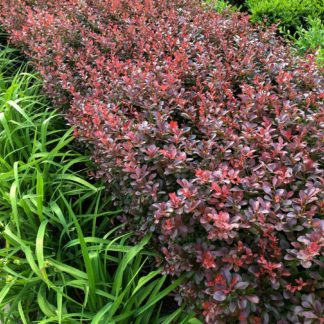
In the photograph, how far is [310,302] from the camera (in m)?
1.40

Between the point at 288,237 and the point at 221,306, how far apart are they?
347 mm

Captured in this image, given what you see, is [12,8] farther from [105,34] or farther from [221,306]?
[221,306]

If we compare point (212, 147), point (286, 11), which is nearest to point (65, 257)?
point (212, 147)

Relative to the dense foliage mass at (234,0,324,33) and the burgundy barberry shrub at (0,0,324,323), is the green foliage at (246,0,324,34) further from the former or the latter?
the burgundy barberry shrub at (0,0,324,323)

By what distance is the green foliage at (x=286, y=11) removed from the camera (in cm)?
402

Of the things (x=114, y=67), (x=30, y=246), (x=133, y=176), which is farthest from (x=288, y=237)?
(x=114, y=67)

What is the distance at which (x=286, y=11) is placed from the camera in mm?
4016

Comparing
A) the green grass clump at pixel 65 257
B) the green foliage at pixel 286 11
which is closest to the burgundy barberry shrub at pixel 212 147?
the green grass clump at pixel 65 257

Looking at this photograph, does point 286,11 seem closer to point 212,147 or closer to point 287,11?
point 287,11

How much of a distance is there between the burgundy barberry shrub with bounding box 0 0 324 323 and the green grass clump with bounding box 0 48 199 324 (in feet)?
0.60

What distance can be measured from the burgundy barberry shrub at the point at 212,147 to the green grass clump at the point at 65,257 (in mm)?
182

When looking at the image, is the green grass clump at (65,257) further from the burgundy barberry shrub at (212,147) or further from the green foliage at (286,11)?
the green foliage at (286,11)

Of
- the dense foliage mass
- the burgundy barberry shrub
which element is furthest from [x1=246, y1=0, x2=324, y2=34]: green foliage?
the burgundy barberry shrub

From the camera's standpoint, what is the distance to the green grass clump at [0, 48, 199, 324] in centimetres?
192
